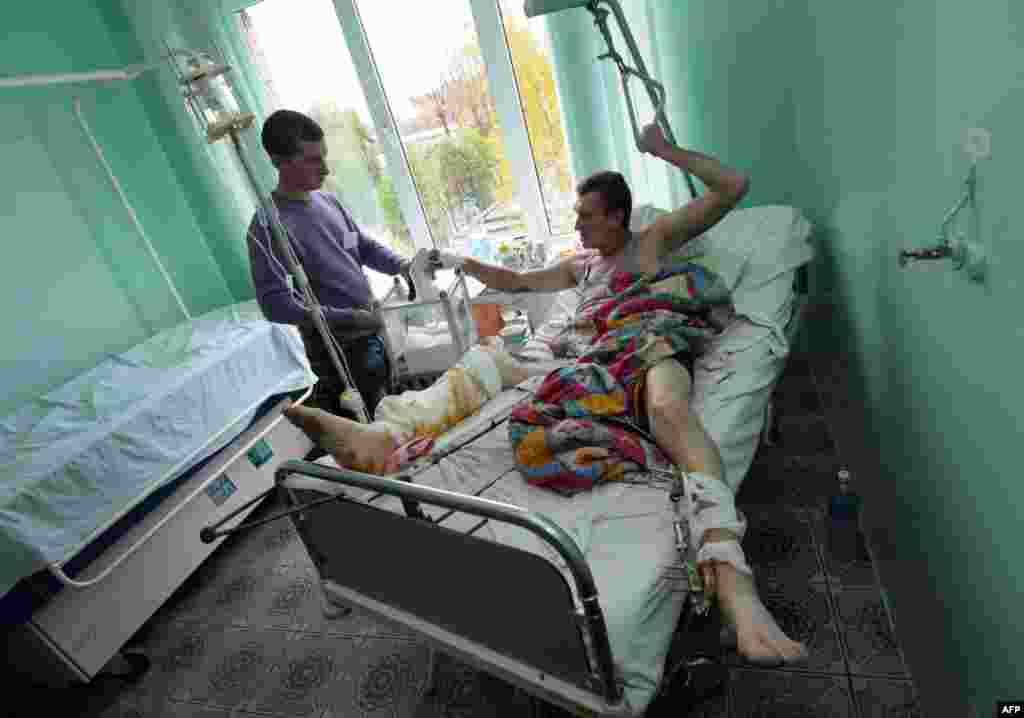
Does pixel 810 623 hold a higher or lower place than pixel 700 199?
lower

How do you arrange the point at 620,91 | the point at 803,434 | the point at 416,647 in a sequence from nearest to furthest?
the point at 416,647 → the point at 803,434 → the point at 620,91

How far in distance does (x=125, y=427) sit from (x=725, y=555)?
1.95m

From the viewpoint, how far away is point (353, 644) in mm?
1862

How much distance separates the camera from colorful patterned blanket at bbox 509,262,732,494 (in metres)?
1.39

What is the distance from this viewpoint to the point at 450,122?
10.4 ft

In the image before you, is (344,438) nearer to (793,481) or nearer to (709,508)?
(709,508)

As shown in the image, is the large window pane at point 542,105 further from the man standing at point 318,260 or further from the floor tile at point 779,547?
the floor tile at point 779,547

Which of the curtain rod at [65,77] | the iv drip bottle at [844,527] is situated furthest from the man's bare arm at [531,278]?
the curtain rod at [65,77]

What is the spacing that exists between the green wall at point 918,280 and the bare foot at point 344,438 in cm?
125

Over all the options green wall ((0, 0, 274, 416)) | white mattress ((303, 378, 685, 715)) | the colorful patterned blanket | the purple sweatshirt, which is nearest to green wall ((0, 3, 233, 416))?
green wall ((0, 0, 274, 416))

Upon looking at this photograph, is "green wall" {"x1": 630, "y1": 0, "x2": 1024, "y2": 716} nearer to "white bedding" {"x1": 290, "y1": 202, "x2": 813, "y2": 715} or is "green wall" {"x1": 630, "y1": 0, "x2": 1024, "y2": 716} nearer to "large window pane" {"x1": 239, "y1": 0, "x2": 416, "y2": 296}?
"white bedding" {"x1": 290, "y1": 202, "x2": 813, "y2": 715}

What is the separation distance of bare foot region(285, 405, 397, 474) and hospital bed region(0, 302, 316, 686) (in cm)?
90

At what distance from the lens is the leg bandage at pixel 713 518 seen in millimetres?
1086

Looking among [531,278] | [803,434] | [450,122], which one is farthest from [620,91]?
[803,434]
